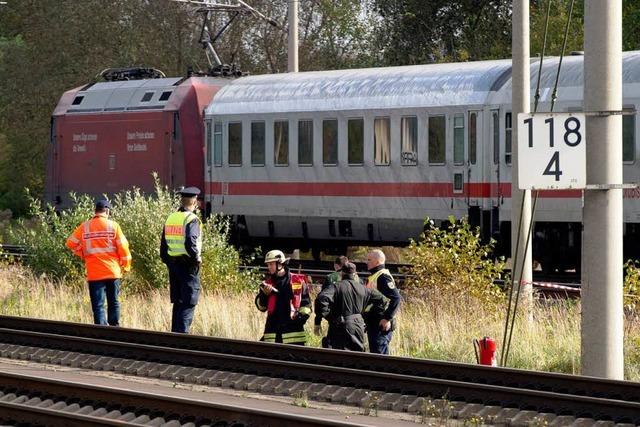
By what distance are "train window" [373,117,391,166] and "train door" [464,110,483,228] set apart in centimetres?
170

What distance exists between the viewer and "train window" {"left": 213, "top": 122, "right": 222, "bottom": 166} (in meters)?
27.1

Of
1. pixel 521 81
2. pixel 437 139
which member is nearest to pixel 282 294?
pixel 521 81

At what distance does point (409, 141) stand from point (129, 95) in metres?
7.66

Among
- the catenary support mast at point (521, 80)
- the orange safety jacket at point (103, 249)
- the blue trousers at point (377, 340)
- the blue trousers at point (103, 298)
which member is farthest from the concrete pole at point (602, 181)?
the blue trousers at point (103, 298)

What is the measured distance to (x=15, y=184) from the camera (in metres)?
47.8

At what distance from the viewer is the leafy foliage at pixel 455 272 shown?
17688 mm

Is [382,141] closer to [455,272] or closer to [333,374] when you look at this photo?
[455,272]

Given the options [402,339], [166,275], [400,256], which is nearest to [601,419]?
[402,339]

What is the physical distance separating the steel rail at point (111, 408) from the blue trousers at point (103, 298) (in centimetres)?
399

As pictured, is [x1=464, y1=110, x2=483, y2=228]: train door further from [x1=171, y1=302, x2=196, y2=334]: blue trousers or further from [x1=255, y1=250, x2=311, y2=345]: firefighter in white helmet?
[x1=255, y1=250, x2=311, y2=345]: firefighter in white helmet

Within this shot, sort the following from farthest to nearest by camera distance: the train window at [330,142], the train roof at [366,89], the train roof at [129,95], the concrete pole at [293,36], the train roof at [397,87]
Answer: the train roof at [129,95]
the concrete pole at [293,36]
the train window at [330,142]
the train roof at [366,89]
the train roof at [397,87]

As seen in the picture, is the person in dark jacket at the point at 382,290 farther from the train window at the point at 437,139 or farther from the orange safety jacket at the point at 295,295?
the train window at the point at 437,139

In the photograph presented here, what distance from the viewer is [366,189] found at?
79.8 feet

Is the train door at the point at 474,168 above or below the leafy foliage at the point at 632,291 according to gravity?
above
